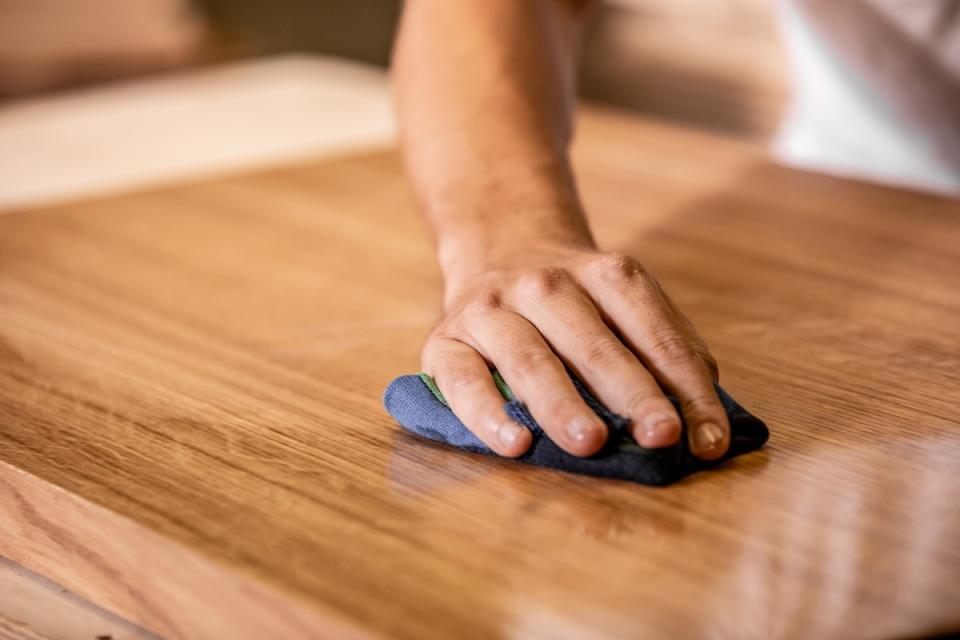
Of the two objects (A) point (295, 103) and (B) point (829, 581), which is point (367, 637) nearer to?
(B) point (829, 581)

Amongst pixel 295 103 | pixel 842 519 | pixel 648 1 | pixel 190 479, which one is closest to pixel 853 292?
pixel 842 519

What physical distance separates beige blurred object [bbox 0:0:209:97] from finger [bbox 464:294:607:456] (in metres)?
1.59

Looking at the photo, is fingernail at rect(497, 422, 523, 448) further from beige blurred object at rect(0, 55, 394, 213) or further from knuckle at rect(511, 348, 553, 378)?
beige blurred object at rect(0, 55, 394, 213)

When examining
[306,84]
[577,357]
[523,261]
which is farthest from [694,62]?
[577,357]

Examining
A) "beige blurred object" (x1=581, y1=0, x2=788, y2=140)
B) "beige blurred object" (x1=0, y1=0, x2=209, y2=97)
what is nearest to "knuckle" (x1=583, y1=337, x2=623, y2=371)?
"beige blurred object" (x1=0, y1=0, x2=209, y2=97)

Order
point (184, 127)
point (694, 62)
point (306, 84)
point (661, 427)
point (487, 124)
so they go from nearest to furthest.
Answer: point (661, 427) → point (487, 124) → point (184, 127) → point (306, 84) → point (694, 62)

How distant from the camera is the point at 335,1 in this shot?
3.14m

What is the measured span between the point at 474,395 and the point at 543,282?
0.09 m

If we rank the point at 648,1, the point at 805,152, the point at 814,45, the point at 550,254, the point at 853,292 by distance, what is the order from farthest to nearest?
the point at 648,1
the point at 805,152
the point at 814,45
the point at 853,292
the point at 550,254

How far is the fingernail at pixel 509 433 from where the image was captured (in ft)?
1.89

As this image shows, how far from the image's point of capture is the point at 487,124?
2.84 feet

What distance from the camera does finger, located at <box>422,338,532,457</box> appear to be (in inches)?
22.8

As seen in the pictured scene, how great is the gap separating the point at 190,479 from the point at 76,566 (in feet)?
0.23

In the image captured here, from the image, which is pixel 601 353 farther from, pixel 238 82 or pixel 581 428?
pixel 238 82
